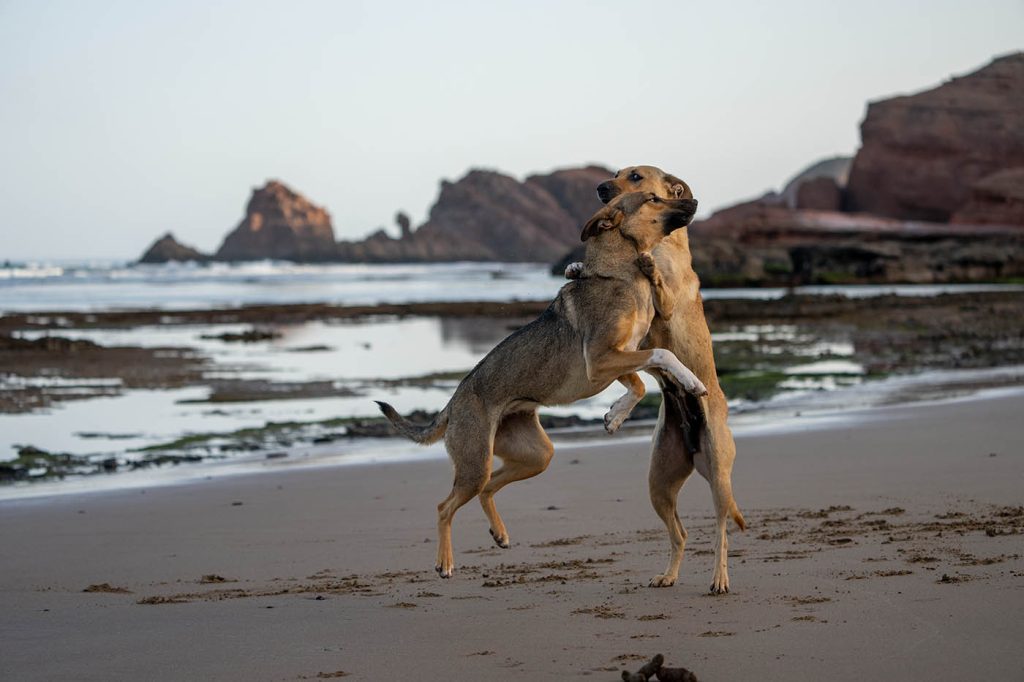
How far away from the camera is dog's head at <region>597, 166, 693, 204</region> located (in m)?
7.47

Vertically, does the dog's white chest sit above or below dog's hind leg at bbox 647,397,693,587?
above

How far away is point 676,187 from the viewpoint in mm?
7555

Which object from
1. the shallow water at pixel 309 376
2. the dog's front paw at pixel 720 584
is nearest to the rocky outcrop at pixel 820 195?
the shallow water at pixel 309 376

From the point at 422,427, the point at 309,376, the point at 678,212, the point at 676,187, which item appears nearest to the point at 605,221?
the point at 678,212

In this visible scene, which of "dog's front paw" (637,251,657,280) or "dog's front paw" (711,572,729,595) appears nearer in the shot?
"dog's front paw" (711,572,729,595)

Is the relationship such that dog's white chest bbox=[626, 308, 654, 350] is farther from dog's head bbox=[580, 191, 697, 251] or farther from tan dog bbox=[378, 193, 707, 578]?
dog's head bbox=[580, 191, 697, 251]

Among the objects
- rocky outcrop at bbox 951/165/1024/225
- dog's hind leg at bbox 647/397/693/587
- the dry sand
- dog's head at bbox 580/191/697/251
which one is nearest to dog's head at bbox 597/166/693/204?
dog's head at bbox 580/191/697/251

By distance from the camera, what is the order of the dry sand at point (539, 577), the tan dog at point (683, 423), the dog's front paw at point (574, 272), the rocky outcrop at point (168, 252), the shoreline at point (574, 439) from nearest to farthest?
1. the dry sand at point (539, 577)
2. the tan dog at point (683, 423)
3. the dog's front paw at point (574, 272)
4. the shoreline at point (574, 439)
5. the rocky outcrop at point (168, 252)

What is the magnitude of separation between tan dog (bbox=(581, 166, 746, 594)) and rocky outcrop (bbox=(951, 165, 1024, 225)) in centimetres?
7906

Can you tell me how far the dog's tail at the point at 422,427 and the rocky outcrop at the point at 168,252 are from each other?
510 feet

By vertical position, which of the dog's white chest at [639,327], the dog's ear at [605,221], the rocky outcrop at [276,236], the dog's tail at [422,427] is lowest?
the dog's tail at [422,427]

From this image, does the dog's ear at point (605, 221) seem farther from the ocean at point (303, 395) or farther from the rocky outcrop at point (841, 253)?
the rocky outcrop at point (841, 253)

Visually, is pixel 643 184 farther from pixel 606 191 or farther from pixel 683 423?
pixel 683 423

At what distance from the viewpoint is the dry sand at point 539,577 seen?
540cm
